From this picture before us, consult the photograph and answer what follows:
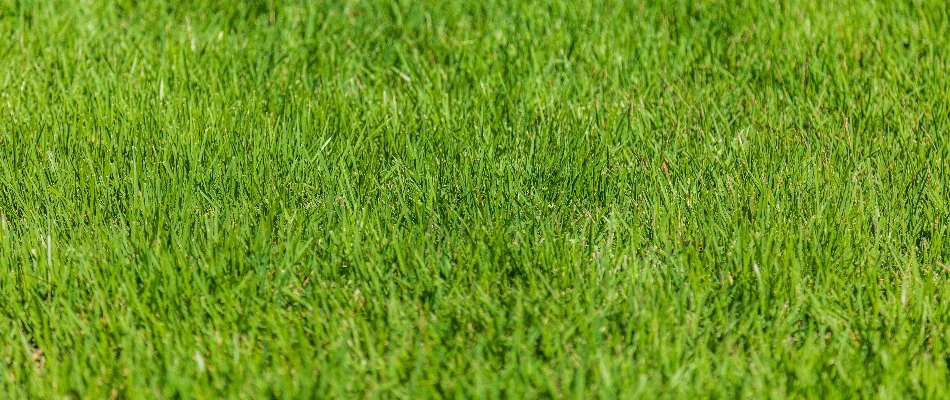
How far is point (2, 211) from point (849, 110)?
2316 millimetres

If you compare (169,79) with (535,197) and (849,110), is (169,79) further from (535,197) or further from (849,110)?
(849,110)

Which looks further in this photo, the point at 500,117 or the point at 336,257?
the point at 500,117

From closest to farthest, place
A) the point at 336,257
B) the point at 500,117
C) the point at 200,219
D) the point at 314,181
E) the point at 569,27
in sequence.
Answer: the point at 336,257, the point at 200,219, the point at 314,181, the point at 500,117, the point at 569,27

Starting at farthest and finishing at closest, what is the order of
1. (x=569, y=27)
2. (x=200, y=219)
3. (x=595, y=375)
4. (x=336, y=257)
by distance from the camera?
(x=569, y=27) → (x=200, y=219) → (x=336, y=257) → (x=595, y=375)

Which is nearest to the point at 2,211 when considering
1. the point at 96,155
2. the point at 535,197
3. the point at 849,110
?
the point at 96,155

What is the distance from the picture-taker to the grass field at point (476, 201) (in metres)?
2.25

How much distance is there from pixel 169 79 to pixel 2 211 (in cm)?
94

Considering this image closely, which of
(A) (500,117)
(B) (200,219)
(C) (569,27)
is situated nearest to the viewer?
(B) (200,219)

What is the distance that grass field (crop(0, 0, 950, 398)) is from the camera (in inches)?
88.7

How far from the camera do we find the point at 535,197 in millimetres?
2854

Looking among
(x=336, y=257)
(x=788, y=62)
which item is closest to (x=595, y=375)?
(x=336, y=257)

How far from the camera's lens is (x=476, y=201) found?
2.85 m

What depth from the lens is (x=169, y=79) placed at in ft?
12.0

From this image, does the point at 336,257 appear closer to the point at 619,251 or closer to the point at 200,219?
the point at 200,219
